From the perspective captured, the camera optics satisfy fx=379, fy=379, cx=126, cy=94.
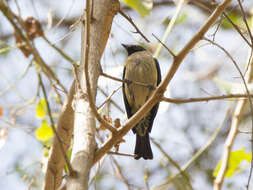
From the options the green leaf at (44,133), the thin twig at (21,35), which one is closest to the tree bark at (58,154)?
the green leaf at (44,133)

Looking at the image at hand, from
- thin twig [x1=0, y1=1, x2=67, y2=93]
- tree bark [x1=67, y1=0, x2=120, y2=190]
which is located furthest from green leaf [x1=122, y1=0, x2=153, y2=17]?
thin twig [x1=0, y1=1, x2=67, y2=93]

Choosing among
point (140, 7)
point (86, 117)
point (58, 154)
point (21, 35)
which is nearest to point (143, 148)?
point (58, 154)

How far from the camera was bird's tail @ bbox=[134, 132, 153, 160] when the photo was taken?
3680mm

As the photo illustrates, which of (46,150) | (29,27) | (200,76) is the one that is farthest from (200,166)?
(29,27)

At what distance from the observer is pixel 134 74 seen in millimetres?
3984

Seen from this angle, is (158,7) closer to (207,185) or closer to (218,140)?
(218,140)

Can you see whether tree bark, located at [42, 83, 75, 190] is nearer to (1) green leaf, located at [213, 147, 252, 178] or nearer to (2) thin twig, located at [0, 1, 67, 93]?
(2) thin twig, located at [0, 1, 67, 93]

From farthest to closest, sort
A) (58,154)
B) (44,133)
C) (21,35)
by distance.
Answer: (44,133) → (58,154) → (21,35)

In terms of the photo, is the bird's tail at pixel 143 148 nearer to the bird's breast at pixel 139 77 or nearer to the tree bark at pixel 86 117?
the bird's breast at pixel 139 77

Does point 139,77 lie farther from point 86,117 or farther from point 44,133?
point 86,117

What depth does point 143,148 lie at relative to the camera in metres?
3.74

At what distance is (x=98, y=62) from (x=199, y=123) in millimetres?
5808

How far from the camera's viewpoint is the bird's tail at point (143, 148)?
368 centimetres

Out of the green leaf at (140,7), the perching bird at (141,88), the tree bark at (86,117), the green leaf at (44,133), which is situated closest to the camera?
the tree bark at (86,117)
